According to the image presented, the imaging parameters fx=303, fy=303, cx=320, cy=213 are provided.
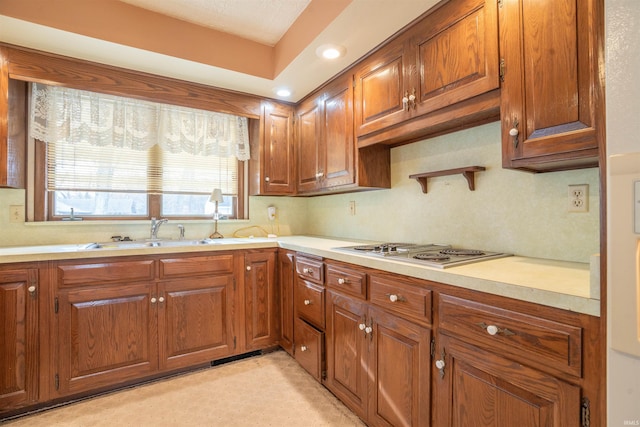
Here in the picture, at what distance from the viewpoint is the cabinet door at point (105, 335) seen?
70.8 inches

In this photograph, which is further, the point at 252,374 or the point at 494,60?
the point at 252,374

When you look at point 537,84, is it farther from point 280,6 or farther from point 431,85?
point 280,6

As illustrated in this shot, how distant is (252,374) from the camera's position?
213 centimetres

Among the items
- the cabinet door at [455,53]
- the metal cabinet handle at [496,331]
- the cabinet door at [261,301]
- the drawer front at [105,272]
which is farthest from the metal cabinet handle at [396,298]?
the drawer front at [105,272]

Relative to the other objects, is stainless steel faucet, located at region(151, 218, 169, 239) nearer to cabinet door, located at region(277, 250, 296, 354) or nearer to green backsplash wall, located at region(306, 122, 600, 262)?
cabinet door, located at region(277, 250, 296, 354)

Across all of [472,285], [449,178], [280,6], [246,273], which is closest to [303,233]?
[246,273]

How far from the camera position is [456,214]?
5.82 ft

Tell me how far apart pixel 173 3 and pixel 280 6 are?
67 centimetres

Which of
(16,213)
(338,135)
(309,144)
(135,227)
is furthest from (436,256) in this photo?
(16,213)

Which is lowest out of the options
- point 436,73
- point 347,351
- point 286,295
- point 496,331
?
point 347,351

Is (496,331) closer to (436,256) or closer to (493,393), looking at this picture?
(493,393)

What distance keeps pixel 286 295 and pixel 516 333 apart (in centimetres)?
168

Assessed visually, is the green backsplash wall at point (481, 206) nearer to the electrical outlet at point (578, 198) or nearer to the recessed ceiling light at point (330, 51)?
the electrical outlet at point (578, 198)

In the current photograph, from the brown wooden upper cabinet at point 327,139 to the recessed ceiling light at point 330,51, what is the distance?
223mm
